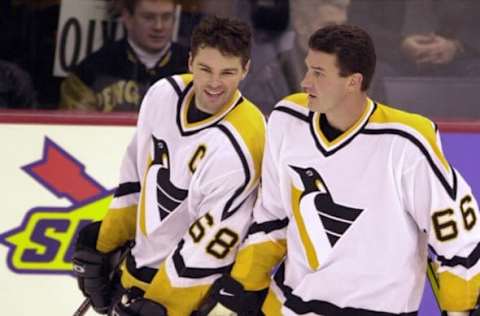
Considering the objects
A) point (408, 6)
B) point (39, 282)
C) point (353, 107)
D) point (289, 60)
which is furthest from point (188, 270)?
point (408, 6)

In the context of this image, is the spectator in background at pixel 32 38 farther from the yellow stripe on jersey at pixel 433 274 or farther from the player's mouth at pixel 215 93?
the yellow stripe on jersey at pixel 433 274

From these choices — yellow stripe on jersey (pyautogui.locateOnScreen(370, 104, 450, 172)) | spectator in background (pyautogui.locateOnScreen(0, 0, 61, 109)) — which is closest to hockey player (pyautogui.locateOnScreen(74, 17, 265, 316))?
yellow stripe on jersey (pyautogui.locateOnScreen(370, 104, 450, 172))

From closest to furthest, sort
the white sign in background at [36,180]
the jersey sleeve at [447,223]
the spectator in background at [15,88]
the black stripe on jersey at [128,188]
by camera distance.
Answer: the jersey sleeve at [447,223] → the black stripe on jersey at [128,188] → the white sign in background at [36,180] → the spectator in background at [15,88]

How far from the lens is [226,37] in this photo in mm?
2057

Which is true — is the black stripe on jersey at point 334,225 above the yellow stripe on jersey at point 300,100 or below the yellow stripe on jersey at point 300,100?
below

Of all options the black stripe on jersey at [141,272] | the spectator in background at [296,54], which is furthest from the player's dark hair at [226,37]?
the spectator in background at [296,54]

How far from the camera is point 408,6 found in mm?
3379

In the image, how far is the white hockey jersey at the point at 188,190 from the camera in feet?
6.88

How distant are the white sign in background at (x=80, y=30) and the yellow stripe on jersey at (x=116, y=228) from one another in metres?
1.06

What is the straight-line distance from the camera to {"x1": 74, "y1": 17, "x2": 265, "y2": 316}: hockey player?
6.85ft

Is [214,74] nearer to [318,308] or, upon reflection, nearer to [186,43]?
[318,308]

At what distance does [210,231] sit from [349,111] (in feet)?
1.03

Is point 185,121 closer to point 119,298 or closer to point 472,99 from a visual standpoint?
point 119,298

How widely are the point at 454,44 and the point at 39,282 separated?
49.3 inches
